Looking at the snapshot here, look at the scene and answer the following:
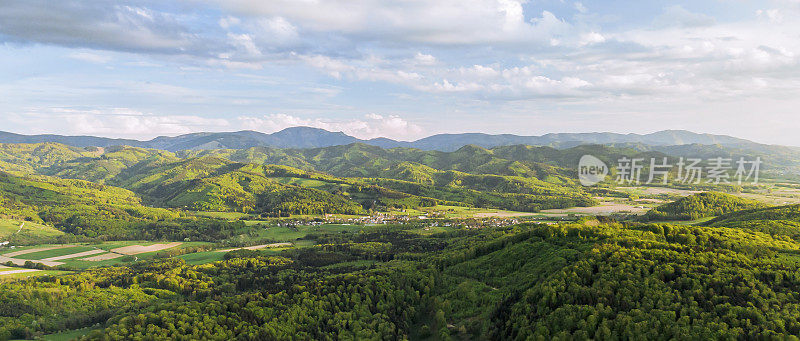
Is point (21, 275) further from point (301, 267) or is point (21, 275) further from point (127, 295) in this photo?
point (301, 267)

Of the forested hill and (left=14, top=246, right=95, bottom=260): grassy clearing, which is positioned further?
(left=14, top=246, right=95, bottom=260): grassy clearing

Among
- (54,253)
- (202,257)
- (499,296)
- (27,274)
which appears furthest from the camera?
(54,253)

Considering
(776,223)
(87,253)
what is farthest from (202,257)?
(776,223)

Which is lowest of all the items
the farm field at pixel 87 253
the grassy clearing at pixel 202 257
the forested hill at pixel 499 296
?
the farm field at pixel 87 253

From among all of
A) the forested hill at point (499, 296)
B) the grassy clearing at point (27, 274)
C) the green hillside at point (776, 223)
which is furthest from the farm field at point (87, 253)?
the green hillside at point (776, 223)

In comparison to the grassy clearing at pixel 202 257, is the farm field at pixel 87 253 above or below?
below

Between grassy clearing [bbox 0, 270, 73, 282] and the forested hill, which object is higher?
the forested hill

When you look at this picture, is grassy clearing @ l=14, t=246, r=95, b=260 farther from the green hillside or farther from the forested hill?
the green hillside

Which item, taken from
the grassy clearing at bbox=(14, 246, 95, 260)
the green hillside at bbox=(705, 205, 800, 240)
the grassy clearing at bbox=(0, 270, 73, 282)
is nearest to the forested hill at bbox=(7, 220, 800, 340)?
the green hillside at bbox=(705, 205, 800, 240)

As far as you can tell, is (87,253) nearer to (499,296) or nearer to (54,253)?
(54,253)

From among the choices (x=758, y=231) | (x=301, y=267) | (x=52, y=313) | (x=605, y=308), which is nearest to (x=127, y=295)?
(x=52, y=313)

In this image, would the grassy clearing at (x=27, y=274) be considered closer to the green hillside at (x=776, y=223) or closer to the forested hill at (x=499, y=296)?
the forested hill at (x=499, y=296)
